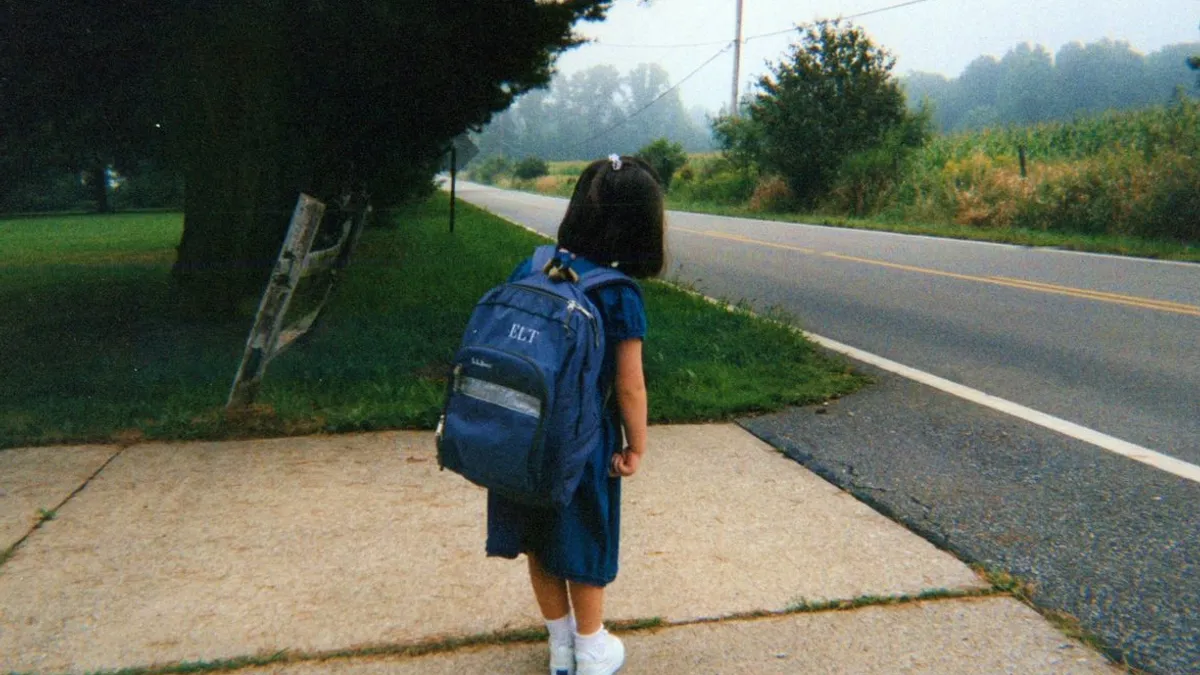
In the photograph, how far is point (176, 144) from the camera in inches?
309

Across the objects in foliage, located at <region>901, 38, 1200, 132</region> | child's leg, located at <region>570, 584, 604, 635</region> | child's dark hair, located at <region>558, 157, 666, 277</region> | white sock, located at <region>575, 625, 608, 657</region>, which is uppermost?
foliage, located at <region>901, 38, 1200, 132</region>

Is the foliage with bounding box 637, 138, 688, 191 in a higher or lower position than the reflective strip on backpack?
higher

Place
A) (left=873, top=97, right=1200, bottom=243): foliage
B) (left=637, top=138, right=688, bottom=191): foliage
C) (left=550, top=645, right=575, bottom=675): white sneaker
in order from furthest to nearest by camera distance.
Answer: (left=637, top=138, right=688, bottom=191): foliage, (left=873, top=97, right=1200, bottom=243): foliage, (left=550, top=645, right=575, bottom=675): white sneaker

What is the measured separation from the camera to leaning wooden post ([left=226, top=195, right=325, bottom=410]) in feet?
15.6

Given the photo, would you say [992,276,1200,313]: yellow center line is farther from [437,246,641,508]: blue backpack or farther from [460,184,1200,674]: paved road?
[437,246,641,508]: blue backpack

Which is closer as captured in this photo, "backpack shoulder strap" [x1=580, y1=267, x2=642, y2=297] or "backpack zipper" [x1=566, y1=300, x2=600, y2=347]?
"backpack zipper" [x1=566, y1=300, x2=600, y2=347]

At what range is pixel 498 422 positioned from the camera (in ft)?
7.48

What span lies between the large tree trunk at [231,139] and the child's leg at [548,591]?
4.98 meters

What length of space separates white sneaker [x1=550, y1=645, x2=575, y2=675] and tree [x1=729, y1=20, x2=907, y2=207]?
26719mm

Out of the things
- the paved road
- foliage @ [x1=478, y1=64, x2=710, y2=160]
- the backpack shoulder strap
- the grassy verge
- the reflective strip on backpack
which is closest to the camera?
the reflective strip on backpack

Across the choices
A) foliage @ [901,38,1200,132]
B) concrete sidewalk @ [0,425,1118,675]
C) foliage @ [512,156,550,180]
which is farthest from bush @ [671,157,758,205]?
foliage @ [512,156,550,180]

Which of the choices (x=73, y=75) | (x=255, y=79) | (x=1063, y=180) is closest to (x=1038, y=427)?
(x=255, y=79)

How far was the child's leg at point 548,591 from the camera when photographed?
263 cm

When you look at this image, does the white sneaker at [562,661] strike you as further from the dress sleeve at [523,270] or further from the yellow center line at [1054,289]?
the yellow center line at [1054,289]
